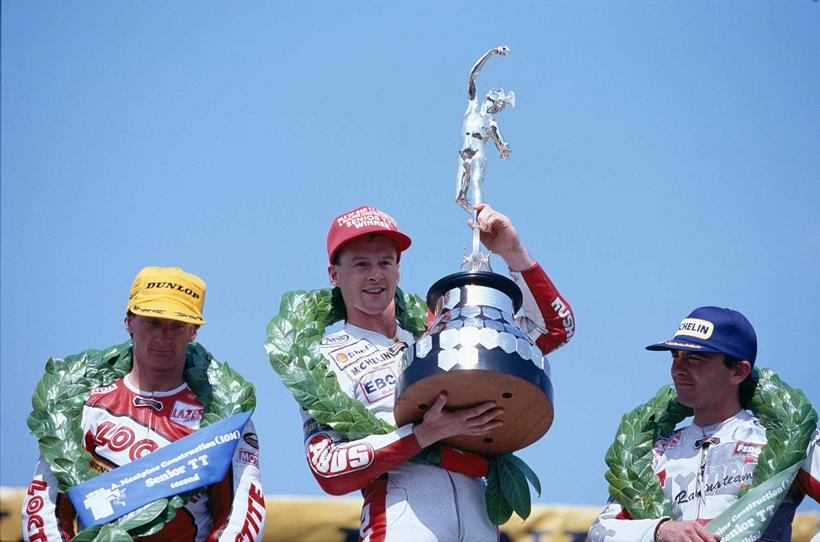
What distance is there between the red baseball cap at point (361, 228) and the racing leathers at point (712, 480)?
193 centimetres

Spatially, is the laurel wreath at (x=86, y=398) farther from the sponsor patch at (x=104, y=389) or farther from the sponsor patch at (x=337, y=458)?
the sponsor patch at (x=337, y=458)

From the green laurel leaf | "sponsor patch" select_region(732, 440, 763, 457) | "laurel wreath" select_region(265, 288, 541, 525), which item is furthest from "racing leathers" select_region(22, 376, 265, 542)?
"sponsor patch" select_region(732, 440, 763, 457)

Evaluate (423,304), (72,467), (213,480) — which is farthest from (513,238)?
(72,467)

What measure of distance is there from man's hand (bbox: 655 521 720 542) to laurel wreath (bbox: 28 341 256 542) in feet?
7.53

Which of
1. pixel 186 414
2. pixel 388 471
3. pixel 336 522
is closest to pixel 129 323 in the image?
pixel 186 414

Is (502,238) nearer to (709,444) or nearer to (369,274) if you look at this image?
(369,274)

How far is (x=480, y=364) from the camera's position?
521cm

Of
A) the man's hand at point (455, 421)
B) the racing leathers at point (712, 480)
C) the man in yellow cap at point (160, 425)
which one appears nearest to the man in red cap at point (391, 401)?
the man's hand at point (455, 421)

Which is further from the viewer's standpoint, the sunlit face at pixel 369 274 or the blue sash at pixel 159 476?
the sunlit face at pixel 369 274

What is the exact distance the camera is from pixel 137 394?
6.09 m

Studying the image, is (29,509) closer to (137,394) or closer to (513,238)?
(137,394)

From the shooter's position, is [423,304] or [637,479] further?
[423,304]

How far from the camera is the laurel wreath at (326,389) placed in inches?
229

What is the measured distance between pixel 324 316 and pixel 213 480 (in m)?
1.27
